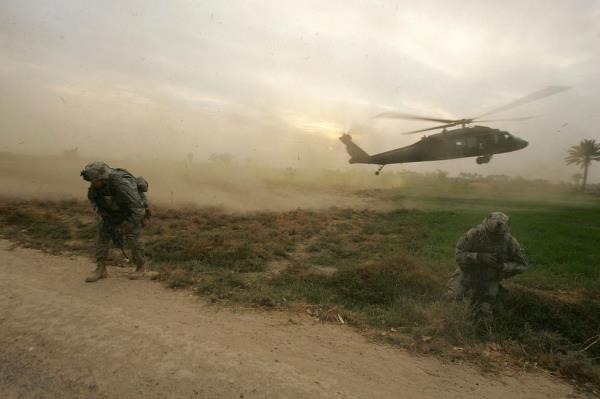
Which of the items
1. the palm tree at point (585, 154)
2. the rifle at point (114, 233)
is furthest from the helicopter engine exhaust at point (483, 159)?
the palm tree at point (585, 154)

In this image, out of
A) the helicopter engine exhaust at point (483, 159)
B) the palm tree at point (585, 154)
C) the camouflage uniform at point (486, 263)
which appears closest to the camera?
the camouflage uniform at point (486, 263)

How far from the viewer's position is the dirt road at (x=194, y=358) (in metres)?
3.80

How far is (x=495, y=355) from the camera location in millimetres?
5270

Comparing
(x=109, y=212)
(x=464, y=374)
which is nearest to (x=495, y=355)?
(x=464, y=374)

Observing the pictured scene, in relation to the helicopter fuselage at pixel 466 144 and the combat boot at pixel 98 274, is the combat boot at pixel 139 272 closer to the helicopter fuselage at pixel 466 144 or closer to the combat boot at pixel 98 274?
the combat boot at pixel 98 274

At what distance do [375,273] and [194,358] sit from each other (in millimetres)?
5219

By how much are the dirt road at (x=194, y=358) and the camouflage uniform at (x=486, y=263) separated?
2.04 meters

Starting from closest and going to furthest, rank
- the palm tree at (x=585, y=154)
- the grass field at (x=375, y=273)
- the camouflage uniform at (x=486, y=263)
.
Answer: the grass field at (x=375, y=273), the camouflage uniform at (x=486, y=263), the palm tree at (x=585, y=154)

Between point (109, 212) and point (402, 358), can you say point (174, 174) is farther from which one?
point (402, 358)

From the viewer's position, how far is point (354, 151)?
18.4m

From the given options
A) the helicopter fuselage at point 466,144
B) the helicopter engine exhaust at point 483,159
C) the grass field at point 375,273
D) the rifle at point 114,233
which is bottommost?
the grass field at point 375,273

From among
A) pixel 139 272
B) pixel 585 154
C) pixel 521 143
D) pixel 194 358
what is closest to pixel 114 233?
pixel 139 272

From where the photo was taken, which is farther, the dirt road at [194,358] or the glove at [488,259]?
the glove at [488,259]

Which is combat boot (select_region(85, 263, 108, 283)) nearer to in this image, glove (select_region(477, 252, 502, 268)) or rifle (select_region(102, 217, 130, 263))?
rifle (select_region(102, 217, 130, 263))
